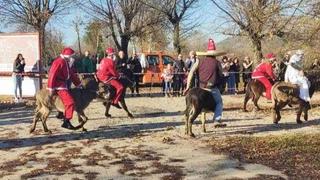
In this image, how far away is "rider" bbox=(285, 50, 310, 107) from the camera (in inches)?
559

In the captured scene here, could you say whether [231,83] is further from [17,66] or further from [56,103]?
[56,103]

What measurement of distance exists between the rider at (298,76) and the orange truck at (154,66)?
1369cm

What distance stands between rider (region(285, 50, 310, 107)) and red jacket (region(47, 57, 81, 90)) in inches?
211

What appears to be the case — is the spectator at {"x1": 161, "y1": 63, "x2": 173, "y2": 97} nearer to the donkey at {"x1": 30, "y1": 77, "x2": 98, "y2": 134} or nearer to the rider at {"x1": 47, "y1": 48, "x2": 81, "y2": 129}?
the donkey at {"x1": 30, "y1": 77, "x2": 98, "y2": 134}

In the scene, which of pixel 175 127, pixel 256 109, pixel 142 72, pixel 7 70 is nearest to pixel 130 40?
pixel 142 72

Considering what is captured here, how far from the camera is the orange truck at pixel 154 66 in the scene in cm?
2808

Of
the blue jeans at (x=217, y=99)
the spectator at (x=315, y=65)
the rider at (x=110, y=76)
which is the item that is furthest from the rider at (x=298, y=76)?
the spectator at (x=315, y=65)

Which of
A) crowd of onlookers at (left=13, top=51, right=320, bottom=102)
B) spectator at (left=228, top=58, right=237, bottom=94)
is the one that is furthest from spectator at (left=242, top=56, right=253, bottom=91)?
spectator at (left=228, top=58, right=237, bottom=94)

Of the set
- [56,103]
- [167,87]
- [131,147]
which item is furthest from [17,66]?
[131,147]

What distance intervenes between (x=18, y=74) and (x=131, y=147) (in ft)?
37.3

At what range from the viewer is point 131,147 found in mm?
11039

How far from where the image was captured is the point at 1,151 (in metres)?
10.9

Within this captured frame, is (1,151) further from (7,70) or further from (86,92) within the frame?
(7,70)

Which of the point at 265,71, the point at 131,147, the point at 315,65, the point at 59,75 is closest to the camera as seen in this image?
the point at 131,147
